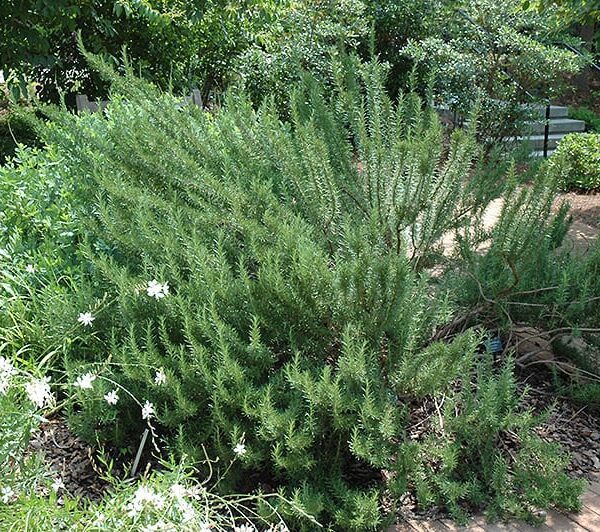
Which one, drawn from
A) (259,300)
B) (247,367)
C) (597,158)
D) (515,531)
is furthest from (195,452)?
(597,158)

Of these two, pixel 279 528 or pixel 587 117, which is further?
pixel 587 117

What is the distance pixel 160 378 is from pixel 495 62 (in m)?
7.14

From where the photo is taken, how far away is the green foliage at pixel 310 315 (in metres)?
2.94

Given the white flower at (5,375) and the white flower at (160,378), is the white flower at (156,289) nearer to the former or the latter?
the white flower at (160,378)

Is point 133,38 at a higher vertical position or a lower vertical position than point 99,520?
lower

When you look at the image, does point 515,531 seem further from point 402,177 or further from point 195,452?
point 402,177

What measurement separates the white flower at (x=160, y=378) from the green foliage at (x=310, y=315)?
0.05 feet

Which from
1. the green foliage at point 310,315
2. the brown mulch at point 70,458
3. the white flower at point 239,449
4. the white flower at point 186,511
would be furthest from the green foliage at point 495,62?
the white flower at point 186,511

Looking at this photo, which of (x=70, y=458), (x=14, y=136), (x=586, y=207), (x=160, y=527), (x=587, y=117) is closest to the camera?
(x=160, y=527)

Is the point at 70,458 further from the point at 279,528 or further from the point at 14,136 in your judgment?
the point at 14,136

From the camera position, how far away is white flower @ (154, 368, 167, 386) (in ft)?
9.69

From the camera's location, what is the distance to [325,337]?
3201mm

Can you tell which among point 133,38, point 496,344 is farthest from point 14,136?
point 496,344

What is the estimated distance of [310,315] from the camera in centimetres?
312
